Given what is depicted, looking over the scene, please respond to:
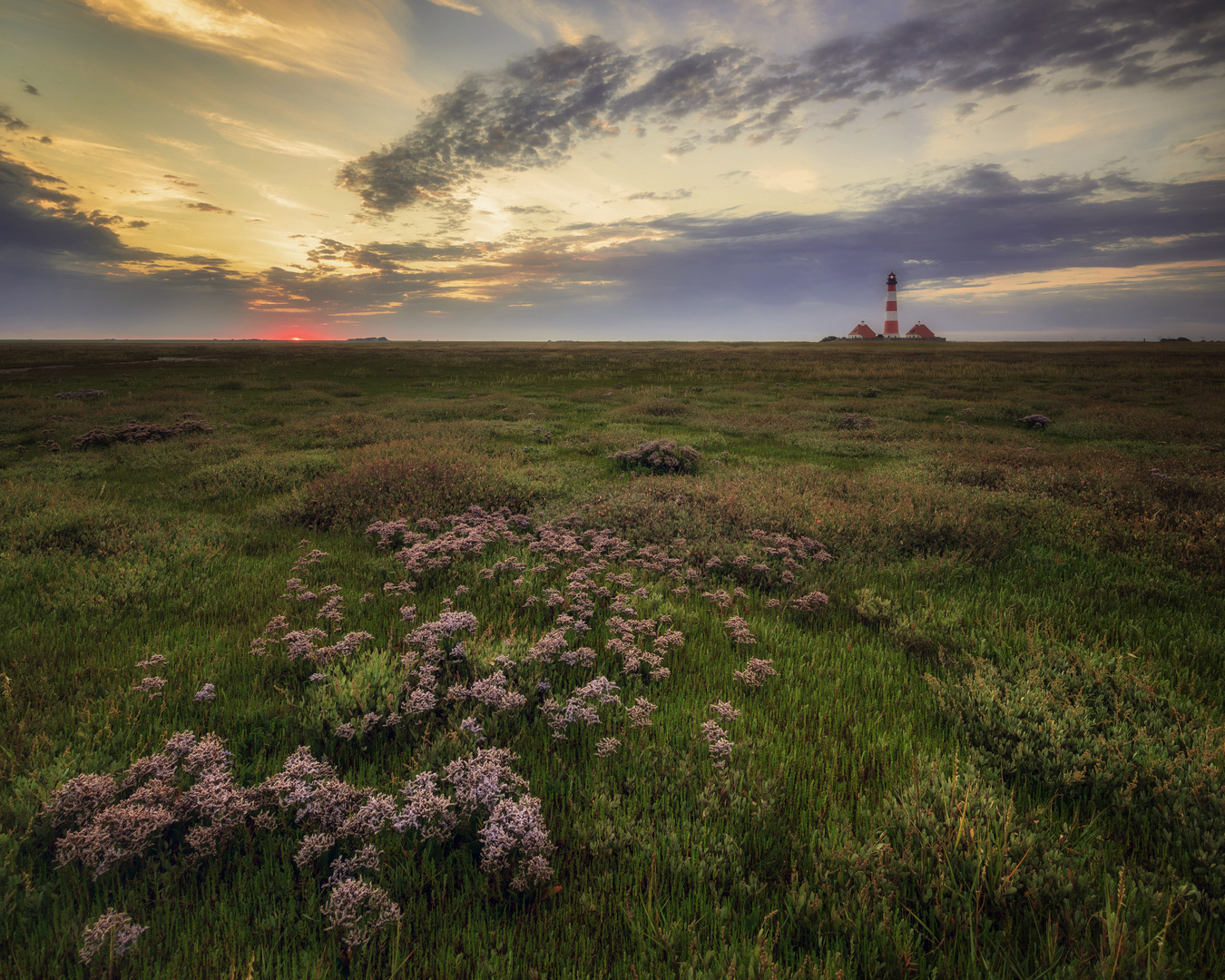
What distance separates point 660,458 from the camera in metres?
12.8

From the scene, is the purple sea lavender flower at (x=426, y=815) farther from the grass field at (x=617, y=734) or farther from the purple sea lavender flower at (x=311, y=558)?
the purple sea lavender flower at (x=311, y=558)

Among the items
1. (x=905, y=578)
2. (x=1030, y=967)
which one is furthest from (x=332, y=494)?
(x=1030, y=967)

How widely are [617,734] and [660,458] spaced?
9.56m

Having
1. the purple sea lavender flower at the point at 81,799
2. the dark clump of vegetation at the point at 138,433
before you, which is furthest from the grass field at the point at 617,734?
the dark clump of vegetation at the point at 138,433

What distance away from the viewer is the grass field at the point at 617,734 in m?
2.33

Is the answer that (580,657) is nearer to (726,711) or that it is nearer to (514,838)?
(726,711)

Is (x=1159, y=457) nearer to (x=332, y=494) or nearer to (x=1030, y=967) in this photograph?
(x=1030, y=967)

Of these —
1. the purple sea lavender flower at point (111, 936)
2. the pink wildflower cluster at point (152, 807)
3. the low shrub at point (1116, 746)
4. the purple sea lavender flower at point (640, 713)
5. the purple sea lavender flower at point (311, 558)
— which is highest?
the purple sea lavender flower at point (311, 558)

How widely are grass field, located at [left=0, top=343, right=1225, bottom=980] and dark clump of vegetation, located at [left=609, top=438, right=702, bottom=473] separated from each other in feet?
10.7

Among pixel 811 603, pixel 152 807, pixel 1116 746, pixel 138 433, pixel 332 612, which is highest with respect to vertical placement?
pixel 138 433

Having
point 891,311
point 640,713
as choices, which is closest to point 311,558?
point 640,713

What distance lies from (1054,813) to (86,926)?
→ 4.92 m

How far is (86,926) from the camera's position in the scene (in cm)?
211

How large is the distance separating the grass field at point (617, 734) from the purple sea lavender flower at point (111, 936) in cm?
3
